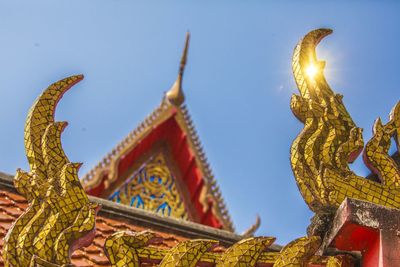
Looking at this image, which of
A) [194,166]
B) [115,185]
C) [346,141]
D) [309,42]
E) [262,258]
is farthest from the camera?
[194,166]

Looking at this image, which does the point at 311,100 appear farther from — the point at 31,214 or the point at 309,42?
the point at 31,214

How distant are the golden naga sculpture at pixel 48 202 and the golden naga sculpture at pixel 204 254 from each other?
0.13m

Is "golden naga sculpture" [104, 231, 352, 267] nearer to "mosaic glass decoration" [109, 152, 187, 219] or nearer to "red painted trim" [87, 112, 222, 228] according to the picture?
"mosaic glass decoration" [109, 152, 187, 219]

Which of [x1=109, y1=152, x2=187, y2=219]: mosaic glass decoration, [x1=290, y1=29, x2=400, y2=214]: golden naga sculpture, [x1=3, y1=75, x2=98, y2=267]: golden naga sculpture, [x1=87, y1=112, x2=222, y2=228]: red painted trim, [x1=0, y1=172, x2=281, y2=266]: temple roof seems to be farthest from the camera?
[x1=87, y1=112, x2=222, y2=228]: red painted trim

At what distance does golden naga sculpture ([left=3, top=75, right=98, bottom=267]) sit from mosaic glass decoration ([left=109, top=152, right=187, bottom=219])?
828cm

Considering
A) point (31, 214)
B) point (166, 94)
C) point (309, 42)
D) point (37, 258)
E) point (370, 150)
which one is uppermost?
point (166, 94)

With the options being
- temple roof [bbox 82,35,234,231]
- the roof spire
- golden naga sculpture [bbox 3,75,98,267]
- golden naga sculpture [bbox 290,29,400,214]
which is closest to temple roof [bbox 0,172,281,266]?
golden naga sculpture [bbox 3,75,98,267]

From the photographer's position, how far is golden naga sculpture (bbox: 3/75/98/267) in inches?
111

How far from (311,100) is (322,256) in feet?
2.08

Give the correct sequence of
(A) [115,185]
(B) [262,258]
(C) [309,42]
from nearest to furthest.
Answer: (B) [262,258] < (C) [309,42] < (A) [115,185]

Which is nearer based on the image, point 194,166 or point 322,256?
point 322,256

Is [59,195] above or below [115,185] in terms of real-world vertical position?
below

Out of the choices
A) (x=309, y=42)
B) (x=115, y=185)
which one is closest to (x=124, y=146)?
(x=115, y=185)

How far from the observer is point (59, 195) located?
3025mm
